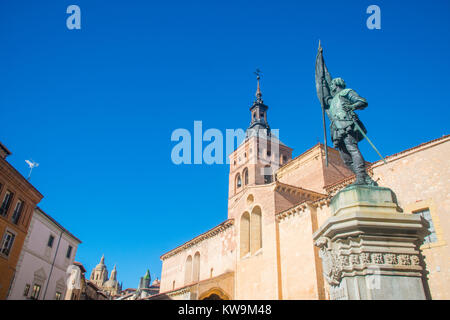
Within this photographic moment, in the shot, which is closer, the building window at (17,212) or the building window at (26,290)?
the building window at (17,212)

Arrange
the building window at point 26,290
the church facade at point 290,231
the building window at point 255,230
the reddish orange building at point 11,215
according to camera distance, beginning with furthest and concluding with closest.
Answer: the building window at point 255,230 < the building window at point 26,290 < the reddish orange building at point 11,215 < the church facade at point 290,231

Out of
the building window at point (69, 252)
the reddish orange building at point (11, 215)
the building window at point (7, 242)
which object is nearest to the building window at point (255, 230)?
the reddish orange building at point (11, 215)

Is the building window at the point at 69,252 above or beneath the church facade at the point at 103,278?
beneath

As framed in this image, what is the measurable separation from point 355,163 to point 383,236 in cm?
121

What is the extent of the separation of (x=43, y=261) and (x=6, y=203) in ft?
19.6

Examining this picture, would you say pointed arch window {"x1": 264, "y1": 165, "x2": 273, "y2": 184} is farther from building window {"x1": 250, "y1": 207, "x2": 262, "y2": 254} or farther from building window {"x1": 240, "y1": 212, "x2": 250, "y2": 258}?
building window {"x1": 250, "y1": 207, "x2": 262, "y2": 254}

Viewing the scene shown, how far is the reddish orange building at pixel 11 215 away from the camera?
1903 centimetres

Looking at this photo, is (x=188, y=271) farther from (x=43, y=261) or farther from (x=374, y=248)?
(x=374, y=248)

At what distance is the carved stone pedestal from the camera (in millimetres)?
4047

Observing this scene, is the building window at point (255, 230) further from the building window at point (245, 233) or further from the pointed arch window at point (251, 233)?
the building window at point (245, 233)

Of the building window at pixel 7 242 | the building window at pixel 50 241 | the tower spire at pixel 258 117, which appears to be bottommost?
the building window at pixel 7 242
